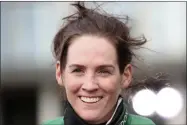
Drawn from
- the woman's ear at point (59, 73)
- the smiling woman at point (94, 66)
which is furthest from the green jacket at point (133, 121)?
the woman's ear at point (59, 73)

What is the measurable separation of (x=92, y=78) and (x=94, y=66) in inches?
1.2

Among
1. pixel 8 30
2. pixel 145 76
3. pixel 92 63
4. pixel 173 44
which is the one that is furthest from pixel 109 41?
pixel 173 44

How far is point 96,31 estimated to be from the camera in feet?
4.32

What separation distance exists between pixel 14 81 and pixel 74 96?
3067mm

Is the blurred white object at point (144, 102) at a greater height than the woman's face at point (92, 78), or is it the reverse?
the woman's face at point (92, 78)

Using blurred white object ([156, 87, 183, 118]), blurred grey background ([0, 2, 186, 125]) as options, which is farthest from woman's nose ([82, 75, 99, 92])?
blurred grey background ([0, 2, 186, 125])

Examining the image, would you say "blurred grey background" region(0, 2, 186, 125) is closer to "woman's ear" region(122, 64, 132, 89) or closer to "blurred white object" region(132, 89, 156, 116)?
"blurred white object" region(132, 89, 156, 116)

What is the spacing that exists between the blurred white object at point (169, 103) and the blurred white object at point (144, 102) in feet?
0.22

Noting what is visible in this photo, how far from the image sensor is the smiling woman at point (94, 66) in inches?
49.9

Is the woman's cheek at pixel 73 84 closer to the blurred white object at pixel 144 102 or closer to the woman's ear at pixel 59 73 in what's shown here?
the woman's ear at pixel 59 73

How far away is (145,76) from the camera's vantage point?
1641 millimetres

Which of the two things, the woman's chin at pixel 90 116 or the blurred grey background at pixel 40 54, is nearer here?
the woman's chin at pixel 90 116

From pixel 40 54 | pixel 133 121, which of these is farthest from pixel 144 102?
pixel 40 54

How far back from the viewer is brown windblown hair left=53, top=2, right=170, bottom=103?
1.33 metres
